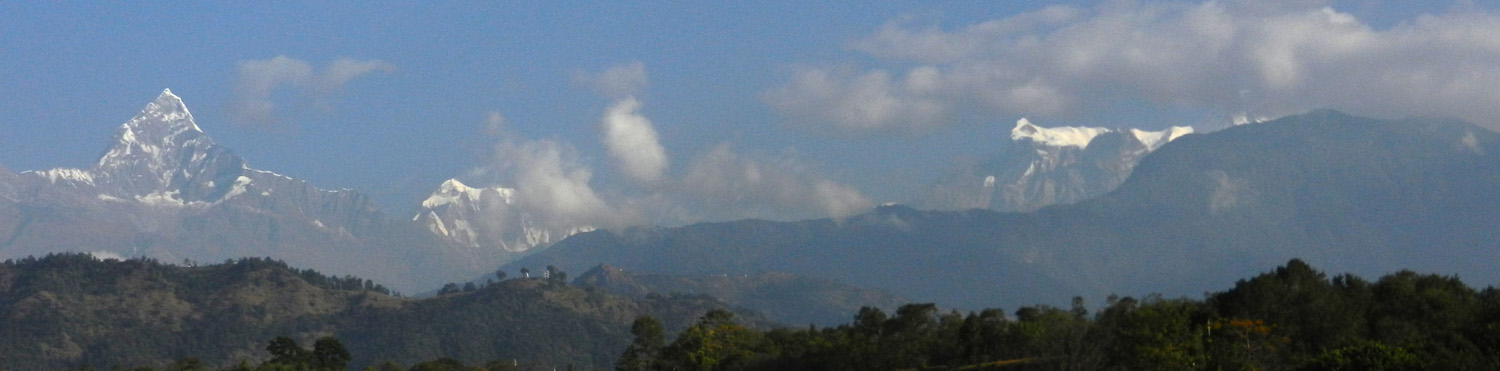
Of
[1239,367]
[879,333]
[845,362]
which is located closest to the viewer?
[1239,367]

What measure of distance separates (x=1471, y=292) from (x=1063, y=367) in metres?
36.3

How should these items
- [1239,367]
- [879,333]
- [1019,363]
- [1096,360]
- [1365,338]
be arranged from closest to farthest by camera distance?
[1239,367] < [1365,338] < [1096,360] < [1019,363] < [879,333]

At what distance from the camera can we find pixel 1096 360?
134875mm

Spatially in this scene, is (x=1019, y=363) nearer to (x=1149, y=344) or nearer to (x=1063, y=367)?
(x=1063, y=367)

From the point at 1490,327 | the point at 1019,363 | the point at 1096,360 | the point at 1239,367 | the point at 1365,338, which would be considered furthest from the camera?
the point at 1019,363

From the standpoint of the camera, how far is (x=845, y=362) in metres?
177

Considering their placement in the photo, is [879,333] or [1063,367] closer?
[1063,367]

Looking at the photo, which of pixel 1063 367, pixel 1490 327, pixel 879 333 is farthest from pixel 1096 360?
pixel 879 333

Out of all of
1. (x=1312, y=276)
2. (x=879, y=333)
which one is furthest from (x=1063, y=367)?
(x=879, y=333)

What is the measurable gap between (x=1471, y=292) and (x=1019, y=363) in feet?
129

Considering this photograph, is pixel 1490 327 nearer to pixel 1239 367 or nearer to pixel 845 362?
pixel 1239 367

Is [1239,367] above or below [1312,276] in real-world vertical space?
below

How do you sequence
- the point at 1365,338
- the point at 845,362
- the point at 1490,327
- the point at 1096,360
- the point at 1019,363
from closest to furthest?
the point at 1490,327
the point at 1365,338
the point at 1096,360
the point at 1019,363
the point at 845,362

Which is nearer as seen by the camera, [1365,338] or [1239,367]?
[1239,367]
